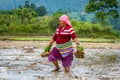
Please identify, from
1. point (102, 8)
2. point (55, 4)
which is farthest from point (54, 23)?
point (55, 4)

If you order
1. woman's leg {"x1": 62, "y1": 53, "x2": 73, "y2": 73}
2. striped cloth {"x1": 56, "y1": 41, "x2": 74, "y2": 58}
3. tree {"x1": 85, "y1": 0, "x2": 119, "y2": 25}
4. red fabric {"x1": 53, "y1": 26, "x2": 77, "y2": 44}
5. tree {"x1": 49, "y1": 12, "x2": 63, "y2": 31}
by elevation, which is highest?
red fabric {"x1": 53, "y1": 26, "x2": 77, "y2": 44}

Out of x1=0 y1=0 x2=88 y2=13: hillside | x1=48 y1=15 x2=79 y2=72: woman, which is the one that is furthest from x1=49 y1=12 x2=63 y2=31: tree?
x1=0 y1=0 x2=88 y2=13: hillside

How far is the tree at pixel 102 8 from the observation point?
5350 centimetres

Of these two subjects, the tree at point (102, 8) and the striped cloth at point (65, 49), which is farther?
the tree at point (102, 8)

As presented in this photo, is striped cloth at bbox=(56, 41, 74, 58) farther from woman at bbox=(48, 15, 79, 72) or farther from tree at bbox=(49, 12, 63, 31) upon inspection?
tree at bbox=(49, 12, 63, 31)

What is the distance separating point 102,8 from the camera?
56.2 m

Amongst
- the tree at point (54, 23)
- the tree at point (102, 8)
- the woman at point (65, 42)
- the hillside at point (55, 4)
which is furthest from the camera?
the hillside at point (55, 4)

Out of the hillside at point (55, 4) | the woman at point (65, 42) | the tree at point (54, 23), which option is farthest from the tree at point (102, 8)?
the hillside at point (55, 4)

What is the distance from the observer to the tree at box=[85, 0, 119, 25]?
53.5 metres

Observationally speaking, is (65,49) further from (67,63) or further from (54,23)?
(54,23)

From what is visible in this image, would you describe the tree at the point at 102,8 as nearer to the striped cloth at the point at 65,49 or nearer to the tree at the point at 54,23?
the tree at the point at 54,23

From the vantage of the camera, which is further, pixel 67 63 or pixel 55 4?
pixel 55 4

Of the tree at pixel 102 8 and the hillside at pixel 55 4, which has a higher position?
the tree at pixel 102 8

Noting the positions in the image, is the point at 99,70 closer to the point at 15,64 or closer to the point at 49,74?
the point at 49,74
